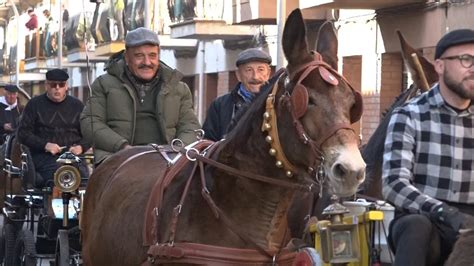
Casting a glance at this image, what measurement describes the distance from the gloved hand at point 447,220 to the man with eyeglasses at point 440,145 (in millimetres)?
46

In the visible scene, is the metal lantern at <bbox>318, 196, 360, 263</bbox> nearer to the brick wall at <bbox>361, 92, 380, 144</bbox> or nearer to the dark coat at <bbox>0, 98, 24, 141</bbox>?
the dark coat at <bbox>0, 98, 24, 141</bbox>

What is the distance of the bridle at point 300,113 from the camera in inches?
261

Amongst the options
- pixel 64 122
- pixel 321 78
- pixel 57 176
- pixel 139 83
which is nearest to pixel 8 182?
pixel 64 122

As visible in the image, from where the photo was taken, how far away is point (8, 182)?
1562 cm

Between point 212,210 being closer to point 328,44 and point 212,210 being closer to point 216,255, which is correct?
point 216,255

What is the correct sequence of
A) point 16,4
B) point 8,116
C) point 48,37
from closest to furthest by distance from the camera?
point 8,116
point 48,37
point 16,4

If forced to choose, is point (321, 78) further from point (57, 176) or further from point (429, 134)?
point (57, 176)

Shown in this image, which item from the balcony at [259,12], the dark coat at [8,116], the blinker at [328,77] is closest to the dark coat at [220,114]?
the blinker at [328,77]

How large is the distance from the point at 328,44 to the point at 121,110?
2806 millimetres

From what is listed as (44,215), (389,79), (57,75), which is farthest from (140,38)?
(389,79)

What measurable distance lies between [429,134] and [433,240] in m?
0.53

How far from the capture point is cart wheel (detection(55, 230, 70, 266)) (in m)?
11.2

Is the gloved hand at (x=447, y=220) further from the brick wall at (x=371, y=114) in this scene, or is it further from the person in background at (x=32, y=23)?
the person in background at (x=32, y=23)

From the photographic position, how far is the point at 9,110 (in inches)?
930
